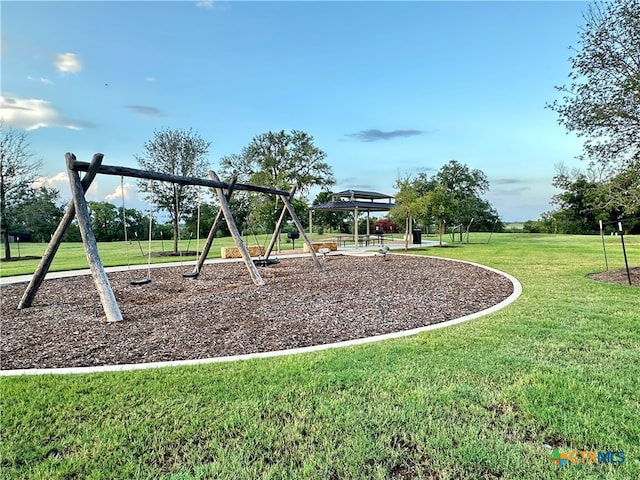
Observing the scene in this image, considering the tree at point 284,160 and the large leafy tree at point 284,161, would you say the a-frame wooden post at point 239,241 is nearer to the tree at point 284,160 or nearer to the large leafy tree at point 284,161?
the large leafy tree at point 284,161

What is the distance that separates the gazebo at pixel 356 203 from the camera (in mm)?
18734

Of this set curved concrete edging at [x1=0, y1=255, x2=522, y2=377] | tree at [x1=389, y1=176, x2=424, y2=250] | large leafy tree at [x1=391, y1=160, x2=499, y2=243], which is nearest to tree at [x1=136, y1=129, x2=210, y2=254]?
tree at [x1=389, y1=176, x2=424, y2=250]

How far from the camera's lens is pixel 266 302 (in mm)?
6203

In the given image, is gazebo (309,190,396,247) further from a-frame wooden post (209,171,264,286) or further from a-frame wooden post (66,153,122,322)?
a-frame wooden post (66,153,122,322)

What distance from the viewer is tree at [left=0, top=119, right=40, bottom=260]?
16.9 metres

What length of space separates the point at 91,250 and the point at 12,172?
650 inches

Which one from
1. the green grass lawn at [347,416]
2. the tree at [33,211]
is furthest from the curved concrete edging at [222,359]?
the tree at [33,211]

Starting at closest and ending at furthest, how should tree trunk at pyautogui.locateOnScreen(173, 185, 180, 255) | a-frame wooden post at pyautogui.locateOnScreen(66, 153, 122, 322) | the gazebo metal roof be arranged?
1. a-frame wooden post at pyautogui.locateOnScreen(66, 153, 122, 322)
2. tree trunk at pyautogui.locateOnScreen(173, 185, 180, 255)
3. the gazebo metal roof

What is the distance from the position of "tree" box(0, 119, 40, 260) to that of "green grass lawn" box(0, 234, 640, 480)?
18.8m

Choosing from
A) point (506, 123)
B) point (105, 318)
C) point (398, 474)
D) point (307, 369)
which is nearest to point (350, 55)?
point (506, 123)

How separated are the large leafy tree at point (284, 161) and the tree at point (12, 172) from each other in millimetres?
13444

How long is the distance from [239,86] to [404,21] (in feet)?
19.9

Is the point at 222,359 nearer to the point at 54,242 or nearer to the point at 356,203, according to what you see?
the point at 54,242

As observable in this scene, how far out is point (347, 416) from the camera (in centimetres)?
234
